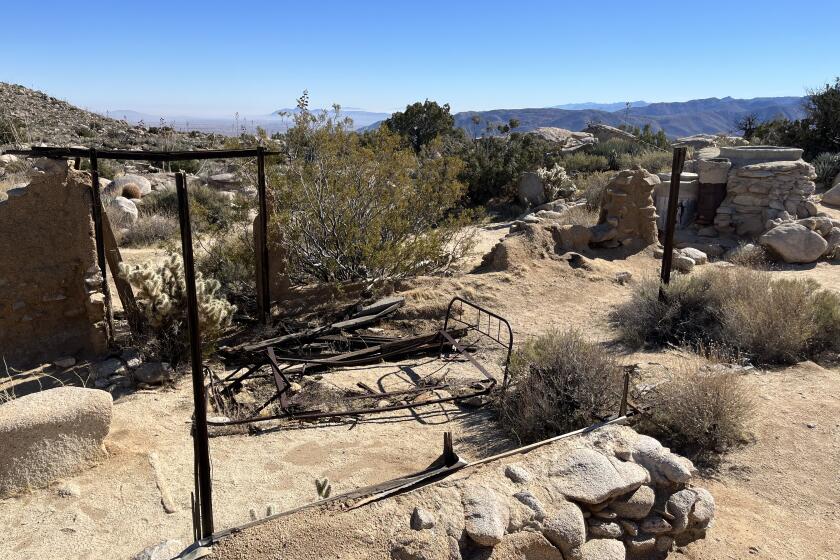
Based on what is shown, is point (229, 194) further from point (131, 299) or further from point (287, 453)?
point (287, 453)

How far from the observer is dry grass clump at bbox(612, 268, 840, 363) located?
683 cm

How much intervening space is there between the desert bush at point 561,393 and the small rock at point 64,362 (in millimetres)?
4520

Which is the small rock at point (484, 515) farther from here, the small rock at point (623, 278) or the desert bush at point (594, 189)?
the desert bush at point (594, 189)

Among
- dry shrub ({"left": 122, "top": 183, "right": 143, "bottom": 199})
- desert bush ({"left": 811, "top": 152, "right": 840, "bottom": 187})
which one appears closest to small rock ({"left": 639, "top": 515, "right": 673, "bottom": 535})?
dry shrub ({"left": 122, "top": 183, "right": 143, "bottom": 199})

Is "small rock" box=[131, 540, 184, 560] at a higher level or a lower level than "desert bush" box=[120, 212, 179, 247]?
lower

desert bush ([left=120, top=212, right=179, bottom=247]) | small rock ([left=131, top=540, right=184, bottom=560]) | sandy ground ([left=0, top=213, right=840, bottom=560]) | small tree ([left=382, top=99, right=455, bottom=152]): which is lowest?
sandy ground ([left=0, top=213, right=840, bottom=560])

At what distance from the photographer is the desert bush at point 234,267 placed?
8.77 m

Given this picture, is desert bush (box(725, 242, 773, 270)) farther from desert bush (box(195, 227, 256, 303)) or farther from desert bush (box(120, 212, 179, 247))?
desert bush (box(120, 212, 179, 247))

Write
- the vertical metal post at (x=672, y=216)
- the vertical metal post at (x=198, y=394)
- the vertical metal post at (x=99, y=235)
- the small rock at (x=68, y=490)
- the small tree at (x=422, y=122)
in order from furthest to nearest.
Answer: the small tree at (x=422, y=122) → the vertical metal post at (x=672, y=216) → the vertical metal post at (x=99, y=235) → the small rock at (x=68, y=490) → the vertical metal post at (x=198, y=394)

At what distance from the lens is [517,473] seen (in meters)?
3.84

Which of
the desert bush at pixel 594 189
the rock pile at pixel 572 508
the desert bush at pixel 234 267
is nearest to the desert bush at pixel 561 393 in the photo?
the rock pile at pixel 572 508

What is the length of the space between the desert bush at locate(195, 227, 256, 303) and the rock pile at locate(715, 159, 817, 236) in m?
9.62

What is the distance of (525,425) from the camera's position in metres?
5.14

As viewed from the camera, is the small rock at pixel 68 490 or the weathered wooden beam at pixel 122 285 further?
the weathered wooden beam at pixel 122 285
